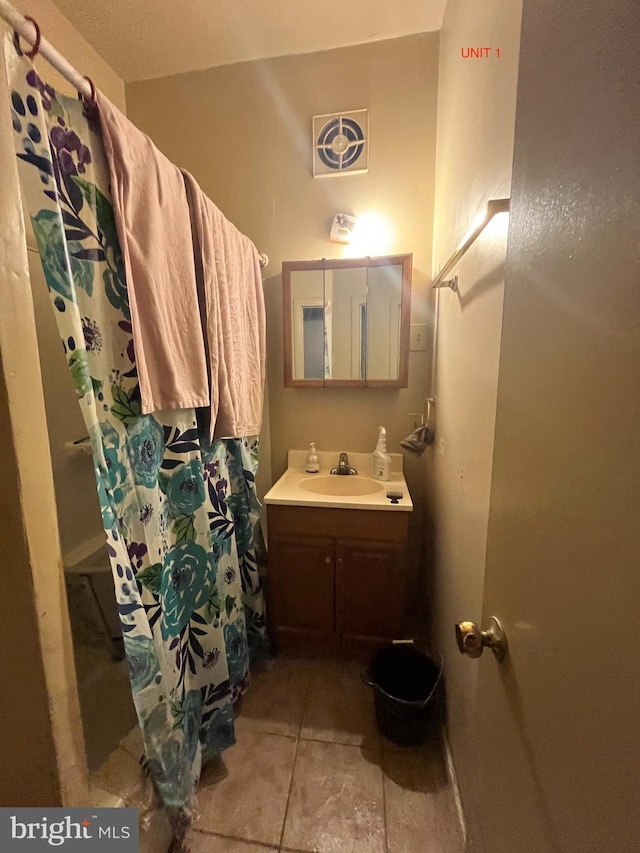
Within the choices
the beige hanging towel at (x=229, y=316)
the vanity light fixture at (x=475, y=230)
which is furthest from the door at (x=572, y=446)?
the beige hanging towel at (x=229, y=316)

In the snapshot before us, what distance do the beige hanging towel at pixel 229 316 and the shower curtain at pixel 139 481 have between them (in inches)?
5.9

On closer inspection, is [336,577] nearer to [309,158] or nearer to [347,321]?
[347,321]

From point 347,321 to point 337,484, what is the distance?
2.71ft

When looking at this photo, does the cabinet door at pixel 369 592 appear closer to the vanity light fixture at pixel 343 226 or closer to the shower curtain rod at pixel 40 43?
the vanity light fixture at pixel 343 226

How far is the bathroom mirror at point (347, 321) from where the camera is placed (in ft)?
5.74

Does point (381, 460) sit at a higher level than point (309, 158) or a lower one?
lower

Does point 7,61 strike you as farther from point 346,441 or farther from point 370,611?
point 370,611

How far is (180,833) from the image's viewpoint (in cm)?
107

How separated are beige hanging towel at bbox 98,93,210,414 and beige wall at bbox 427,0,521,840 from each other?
0.83m

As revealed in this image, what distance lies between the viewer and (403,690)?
1.44 metres

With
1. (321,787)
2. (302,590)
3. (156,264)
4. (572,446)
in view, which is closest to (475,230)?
(572,446)

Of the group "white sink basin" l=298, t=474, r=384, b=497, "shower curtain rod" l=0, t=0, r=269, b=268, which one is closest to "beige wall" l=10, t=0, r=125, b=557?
"shower curtain rod" l=0, t=0, r=269, b=268

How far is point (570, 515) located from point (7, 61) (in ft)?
3.61

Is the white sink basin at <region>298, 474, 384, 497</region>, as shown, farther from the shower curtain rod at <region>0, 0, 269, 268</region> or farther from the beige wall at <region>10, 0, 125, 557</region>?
the shower curtain rod at <region>0, 0, 269, 268</region>
